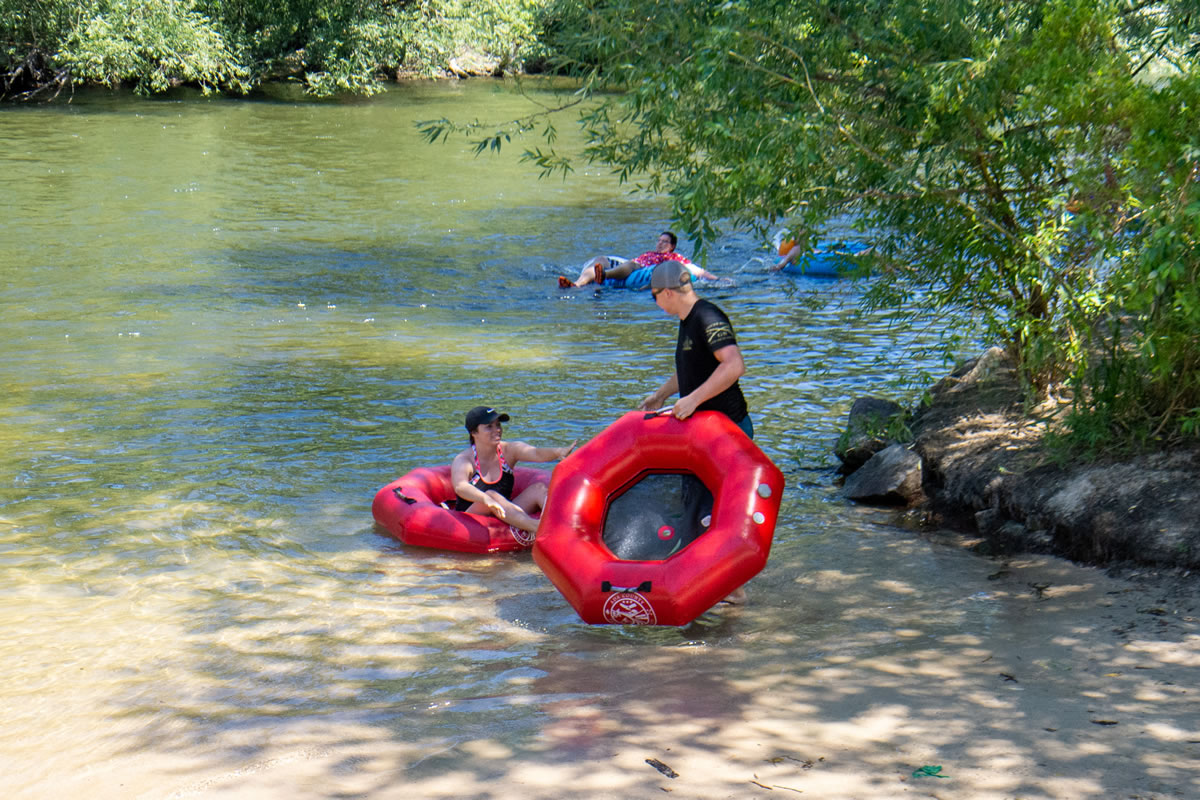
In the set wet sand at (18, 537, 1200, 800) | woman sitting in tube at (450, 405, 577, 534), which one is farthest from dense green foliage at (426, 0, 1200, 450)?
woman sitting in tube at (450, 405, 577, 534)

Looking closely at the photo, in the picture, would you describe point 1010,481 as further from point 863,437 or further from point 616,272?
point 616,272

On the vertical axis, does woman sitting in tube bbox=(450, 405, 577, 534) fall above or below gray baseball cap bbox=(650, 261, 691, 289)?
below

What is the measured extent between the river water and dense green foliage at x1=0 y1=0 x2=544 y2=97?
14301mm

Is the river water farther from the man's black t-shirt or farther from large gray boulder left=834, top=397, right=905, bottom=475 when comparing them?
the man's black t-shirt

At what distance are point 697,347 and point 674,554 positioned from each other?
0.95m

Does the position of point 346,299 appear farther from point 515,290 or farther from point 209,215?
point 209,215

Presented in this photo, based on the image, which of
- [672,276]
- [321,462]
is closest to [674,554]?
[672,276]

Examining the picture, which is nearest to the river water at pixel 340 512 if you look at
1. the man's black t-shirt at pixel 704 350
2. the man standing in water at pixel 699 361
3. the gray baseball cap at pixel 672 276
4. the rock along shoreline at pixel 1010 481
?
the rock along shoreline at pixel 1010 481

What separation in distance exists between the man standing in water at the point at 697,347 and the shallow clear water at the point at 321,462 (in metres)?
1.01

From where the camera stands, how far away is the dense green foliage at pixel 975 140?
5.54m

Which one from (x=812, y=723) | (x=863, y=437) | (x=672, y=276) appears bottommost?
(x=812, y=723)

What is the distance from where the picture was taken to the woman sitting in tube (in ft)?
22.7

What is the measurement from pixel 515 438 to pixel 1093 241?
4010mm

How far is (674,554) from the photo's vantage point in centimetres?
538
